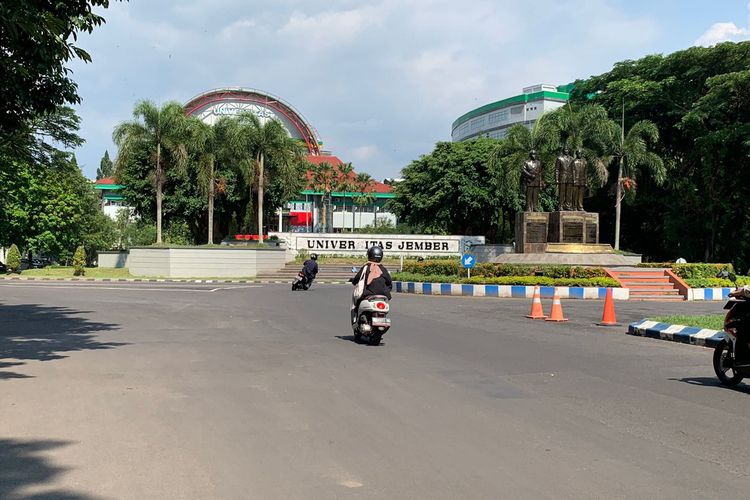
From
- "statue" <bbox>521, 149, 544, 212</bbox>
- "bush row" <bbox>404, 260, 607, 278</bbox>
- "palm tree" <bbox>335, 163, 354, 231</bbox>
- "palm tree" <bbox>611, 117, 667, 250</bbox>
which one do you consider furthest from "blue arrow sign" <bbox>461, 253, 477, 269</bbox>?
"palm tree" <bbox>335, 163, 354, 231</bbox>

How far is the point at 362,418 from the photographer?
238 inches

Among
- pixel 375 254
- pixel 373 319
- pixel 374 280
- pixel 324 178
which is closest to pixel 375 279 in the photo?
pixel 374 280

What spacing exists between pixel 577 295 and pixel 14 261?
36.7 m

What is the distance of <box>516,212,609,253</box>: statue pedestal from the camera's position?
29234 millimetres

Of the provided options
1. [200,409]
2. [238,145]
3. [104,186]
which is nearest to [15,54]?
[200,409]

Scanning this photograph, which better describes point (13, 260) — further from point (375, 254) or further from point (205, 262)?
point (375, 254)

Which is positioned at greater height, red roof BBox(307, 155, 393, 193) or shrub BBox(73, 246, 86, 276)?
red roof BBox(307, 155, 393, 193)

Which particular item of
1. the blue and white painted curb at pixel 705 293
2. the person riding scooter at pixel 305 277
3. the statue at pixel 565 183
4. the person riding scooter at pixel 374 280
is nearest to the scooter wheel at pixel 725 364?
the person riding scooter at pixel 374 280

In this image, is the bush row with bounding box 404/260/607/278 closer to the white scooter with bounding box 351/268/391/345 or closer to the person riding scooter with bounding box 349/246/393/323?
the person riding scooter with bounding box 349/246/393/323

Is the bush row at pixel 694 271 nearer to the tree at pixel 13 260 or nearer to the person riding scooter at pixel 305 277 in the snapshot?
the person riding scooter at pixel 305 277

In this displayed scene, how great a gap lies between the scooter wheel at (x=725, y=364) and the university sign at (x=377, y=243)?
133 feet

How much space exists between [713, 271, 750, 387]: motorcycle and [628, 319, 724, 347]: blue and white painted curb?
354 cm

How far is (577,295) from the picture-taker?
75.9 ft

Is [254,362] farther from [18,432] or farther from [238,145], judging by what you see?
[238,145]
